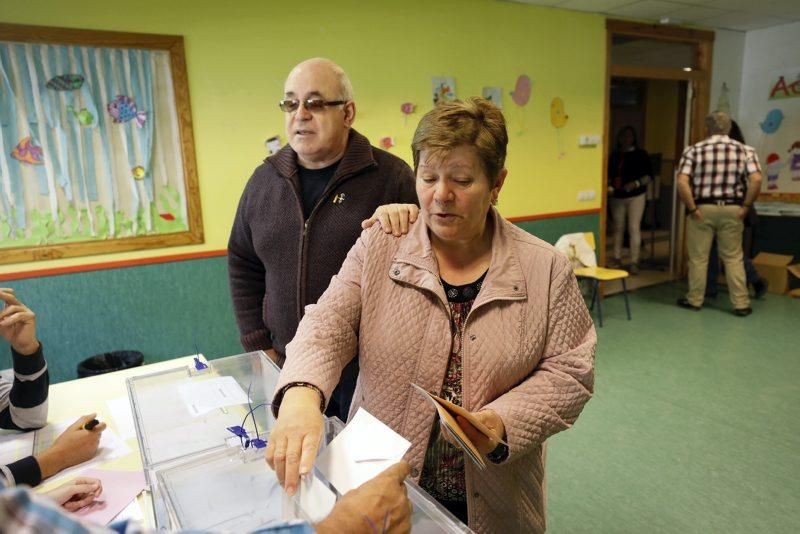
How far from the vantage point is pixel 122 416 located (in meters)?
1.65

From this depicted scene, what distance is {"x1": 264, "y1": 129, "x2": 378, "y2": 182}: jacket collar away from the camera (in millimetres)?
1717

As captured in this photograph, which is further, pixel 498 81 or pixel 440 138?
pixel 498 81

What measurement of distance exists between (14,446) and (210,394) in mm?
582

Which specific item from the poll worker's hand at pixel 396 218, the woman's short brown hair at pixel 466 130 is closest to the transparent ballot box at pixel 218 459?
the poll worker's hand at pixel 396 218

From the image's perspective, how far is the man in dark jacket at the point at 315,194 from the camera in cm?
168

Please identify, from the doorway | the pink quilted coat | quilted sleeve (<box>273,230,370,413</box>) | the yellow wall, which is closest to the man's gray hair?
the yellow wall

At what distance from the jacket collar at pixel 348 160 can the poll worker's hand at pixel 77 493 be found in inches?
40.4

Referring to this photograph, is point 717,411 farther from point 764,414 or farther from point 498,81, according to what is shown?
point 498,81

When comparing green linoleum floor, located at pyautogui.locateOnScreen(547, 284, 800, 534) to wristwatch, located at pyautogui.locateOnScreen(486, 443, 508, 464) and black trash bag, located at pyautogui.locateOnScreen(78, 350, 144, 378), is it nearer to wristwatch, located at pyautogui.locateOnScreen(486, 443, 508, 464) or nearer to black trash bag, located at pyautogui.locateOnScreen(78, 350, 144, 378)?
wristwatch, located at pyautogui.locateOnScreen(486, 443, 508, 464)

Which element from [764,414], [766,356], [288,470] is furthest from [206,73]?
[766,356]

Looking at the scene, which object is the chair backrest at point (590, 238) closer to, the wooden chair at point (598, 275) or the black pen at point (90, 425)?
the wooden chair at point (598, 275)

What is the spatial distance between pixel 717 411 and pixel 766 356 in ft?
3.76

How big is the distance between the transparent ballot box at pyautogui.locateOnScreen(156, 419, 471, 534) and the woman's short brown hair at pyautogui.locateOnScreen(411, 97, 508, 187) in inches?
25.1

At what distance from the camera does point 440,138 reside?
3.54 feet
